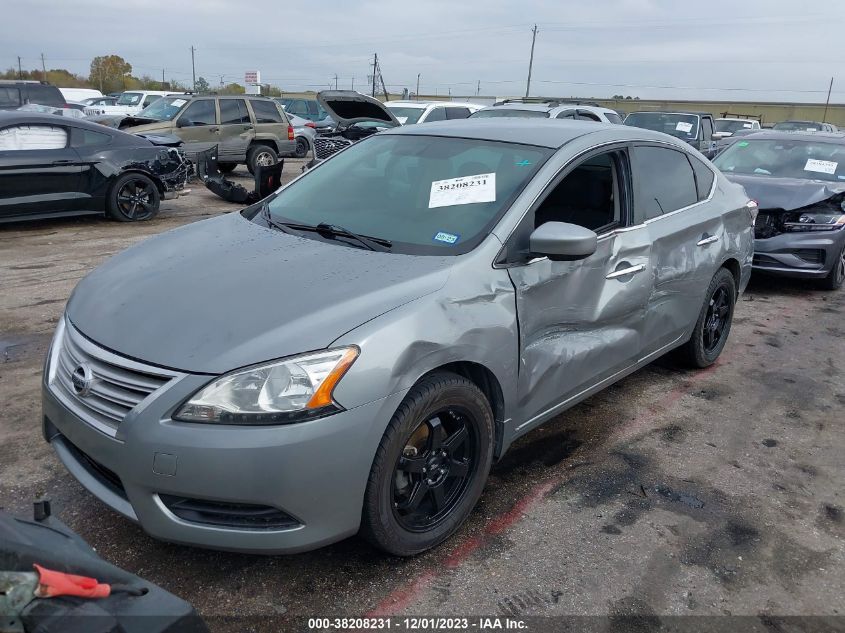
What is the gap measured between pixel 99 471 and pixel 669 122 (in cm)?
1497

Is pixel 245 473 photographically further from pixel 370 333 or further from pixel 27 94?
pixel 27 94

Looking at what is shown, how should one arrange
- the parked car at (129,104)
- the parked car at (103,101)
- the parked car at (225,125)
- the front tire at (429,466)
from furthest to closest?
the parked car at (103,101), the parked car at (129,104), the parked car at (225,125), the front tire at (429,466)

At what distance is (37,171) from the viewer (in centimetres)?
846

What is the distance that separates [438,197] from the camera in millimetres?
3363

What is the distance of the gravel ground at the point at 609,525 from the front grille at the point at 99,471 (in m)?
0.39

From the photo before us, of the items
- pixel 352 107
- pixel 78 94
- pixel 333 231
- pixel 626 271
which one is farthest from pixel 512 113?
pixel 78 94

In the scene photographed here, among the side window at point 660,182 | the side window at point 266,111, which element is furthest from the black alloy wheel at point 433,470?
the side window at point 266,111

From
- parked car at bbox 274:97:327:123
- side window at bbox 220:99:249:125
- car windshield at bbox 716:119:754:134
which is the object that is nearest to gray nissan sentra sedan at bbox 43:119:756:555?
side window at bbox 220:99:249:125

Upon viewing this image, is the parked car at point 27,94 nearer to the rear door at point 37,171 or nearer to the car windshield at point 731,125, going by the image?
the rear door at point 37,171

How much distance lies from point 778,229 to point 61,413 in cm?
683

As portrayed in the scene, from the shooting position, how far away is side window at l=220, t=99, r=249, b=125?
14.2 metres

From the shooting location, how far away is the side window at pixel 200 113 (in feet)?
44.8

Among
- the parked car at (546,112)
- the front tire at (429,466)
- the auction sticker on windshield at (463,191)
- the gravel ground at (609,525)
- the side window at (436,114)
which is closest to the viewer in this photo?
the front tire at (429,466)

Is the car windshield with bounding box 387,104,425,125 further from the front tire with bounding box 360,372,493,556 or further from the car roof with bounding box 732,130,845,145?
the front tire with bounding box 360,372,493,556
